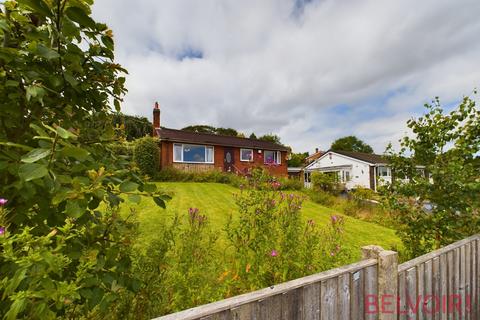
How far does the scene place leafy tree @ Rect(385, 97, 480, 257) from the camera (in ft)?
10.1

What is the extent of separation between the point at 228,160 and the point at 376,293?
60.5ft

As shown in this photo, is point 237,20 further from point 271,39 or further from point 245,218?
point 245,218

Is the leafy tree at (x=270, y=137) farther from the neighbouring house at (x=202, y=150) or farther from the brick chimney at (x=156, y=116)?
the brick chimney at (x=156, y=116)

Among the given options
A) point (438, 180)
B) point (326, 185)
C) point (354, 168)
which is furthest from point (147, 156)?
point (354, 168)

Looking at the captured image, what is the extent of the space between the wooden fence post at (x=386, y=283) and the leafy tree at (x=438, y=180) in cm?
207

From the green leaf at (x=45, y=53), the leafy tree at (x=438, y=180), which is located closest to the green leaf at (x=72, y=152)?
the green leaf at (x=45, y=53)

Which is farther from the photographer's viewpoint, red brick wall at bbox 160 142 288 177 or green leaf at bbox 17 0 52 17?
red brick wall at bbox 160 142 288 177

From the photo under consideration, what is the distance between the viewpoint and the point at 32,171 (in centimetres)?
72

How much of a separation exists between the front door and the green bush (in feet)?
19.4

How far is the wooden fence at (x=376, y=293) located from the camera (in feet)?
4.00

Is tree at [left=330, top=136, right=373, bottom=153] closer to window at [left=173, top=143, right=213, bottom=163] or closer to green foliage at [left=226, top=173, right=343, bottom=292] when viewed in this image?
window at [left=173, top=143, right=213, bottom=163]

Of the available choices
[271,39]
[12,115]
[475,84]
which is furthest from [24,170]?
[271,39]

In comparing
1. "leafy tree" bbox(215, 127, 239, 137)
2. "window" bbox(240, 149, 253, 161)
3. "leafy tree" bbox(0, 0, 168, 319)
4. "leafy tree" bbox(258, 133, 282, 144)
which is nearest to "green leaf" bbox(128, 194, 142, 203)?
"leafy tree" bbox(0, 0, 168, 319)

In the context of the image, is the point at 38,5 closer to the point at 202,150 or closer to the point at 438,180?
the point at 438,180
